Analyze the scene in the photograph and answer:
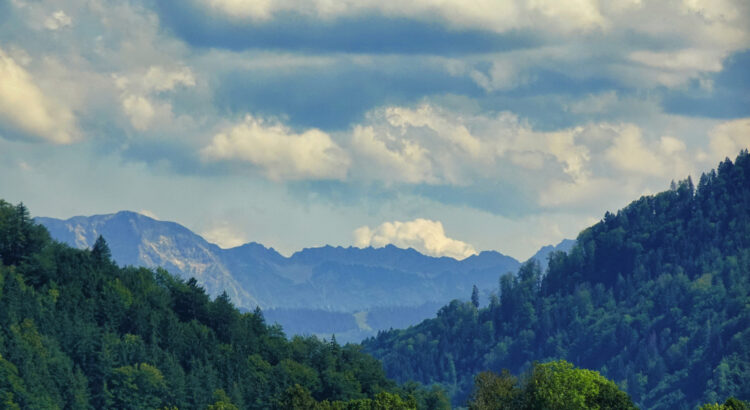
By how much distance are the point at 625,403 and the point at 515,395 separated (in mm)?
16073

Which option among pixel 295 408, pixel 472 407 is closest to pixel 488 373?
pixel 472 407

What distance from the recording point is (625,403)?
586 feet

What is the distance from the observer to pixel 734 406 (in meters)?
169

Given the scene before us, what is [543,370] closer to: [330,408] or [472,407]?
[472,407]

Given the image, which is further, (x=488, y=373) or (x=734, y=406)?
(x=488, y=373)

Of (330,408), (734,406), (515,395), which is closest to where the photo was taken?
(734,406)

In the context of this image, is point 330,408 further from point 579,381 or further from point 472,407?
point 579,381

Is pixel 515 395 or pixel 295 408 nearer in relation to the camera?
pixel 515 395

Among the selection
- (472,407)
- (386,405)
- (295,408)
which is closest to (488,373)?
(472,407)

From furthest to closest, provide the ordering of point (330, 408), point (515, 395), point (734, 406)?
point (330, 408), point (515, 395), point (734, 406)

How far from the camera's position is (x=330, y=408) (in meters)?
195

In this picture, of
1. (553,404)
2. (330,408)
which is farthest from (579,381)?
(330,408)

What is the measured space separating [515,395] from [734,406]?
31379 millimetres

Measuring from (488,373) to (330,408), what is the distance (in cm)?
2715
